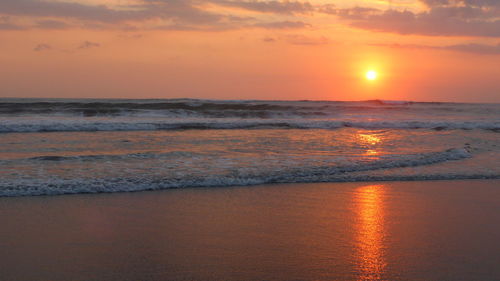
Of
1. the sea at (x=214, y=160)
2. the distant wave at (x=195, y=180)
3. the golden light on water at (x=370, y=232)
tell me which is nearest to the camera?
the golden light on water at (x=370, y=232)

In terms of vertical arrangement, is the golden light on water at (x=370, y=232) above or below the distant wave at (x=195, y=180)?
below

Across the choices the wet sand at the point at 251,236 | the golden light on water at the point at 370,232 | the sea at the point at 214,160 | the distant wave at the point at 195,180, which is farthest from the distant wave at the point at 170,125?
the golden light on water at the point at 370,232

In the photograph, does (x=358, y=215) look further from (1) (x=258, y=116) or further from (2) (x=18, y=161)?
(1) (x=258, y=116)

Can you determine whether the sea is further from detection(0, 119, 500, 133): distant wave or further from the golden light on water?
the golden light on water

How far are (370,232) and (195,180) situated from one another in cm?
337

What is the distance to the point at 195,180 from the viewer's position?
25.1 feet

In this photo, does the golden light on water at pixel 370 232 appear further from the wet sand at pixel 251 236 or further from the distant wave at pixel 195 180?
the distant wave at pixel 195 180

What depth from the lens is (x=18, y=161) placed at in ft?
29.7

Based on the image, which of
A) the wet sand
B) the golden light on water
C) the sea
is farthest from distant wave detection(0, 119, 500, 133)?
the golden light on water

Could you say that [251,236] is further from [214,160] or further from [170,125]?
[170,125]

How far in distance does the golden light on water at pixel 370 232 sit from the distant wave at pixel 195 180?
45.0 inches

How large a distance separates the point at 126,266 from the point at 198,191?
122 inches

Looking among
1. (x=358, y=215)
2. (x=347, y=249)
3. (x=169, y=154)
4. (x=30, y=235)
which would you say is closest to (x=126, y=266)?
(x=30, y=235)

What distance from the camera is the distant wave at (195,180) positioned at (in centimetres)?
686
